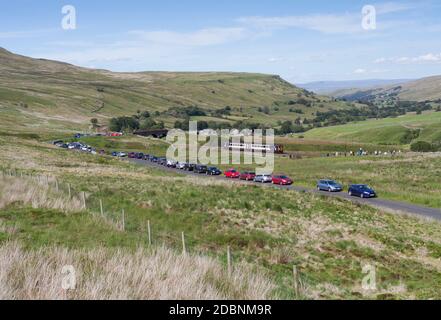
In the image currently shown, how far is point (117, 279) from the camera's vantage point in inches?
321

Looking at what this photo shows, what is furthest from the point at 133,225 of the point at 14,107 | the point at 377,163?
the point at 14,107

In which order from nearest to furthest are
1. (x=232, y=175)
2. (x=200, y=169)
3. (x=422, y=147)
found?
(x=232, y=175) < (x=200, y=169) < (x=422, y=147)

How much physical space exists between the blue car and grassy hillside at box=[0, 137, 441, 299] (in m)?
8.97

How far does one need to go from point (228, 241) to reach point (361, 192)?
26.5 m

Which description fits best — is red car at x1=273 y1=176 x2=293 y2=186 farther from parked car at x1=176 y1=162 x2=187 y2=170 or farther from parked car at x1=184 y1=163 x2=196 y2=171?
parked car at x1=176 y1=162 x2=187 y2=170

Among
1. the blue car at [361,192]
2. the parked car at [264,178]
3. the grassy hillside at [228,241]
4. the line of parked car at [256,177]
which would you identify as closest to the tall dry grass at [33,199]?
the grassy hillside at [228,241]

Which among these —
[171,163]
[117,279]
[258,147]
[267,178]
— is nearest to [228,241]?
[117,279]

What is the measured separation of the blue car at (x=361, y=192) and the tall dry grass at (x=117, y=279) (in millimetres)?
37246

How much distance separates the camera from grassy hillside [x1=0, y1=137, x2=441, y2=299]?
→ 9.05m

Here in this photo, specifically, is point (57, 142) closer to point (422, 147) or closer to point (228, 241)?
point (422, 147)

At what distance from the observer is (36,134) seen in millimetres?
118062
